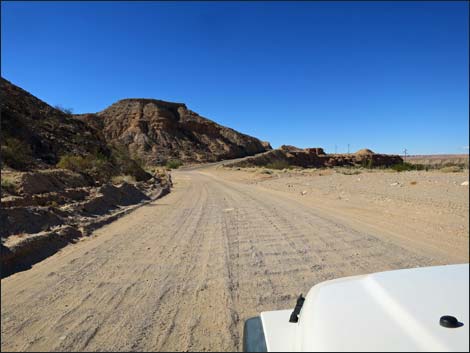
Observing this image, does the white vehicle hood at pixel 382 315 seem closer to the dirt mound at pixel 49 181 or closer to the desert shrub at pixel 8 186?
the desert shrub at pixel 8 186

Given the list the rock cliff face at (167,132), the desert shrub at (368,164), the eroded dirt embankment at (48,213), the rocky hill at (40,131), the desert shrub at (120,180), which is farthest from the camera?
the rock cliff face at (167,132)

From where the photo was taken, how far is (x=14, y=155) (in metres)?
15.7

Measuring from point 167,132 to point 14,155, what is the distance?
75622 millimetres

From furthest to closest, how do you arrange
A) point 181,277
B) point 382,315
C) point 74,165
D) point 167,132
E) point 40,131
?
point 167,132
point 40,131
point 74,165
point 181,277
point 382,315

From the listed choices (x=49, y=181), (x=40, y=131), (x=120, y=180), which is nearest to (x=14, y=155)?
(x=49, y=181)

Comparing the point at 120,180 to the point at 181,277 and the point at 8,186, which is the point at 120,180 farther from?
the point at 181,277

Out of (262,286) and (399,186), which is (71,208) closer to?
(262,286)

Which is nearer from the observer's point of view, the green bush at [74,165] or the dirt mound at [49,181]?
the dirt mound at [49,181]

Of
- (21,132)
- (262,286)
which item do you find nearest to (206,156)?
(21,132)

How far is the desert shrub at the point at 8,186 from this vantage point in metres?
10.3

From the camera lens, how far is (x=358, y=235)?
7211 millimetres

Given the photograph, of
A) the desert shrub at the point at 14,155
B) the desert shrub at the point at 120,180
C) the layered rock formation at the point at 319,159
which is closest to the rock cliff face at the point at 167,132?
the layered rock formation at the point at 319,159

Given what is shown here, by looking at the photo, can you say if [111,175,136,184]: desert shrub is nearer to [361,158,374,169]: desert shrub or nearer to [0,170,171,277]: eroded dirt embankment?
[0,170,171,277]: eroded dirt embankment

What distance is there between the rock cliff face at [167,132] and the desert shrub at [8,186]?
2676 inches
